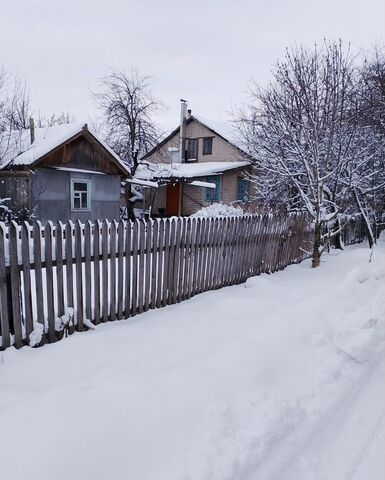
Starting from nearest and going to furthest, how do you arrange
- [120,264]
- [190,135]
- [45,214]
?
[120,264] < [45,214] < [190,135]

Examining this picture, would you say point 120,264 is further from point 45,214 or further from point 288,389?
point 45,214

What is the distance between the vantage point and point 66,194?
1537 cm

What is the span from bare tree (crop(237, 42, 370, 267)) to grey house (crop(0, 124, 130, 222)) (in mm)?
7513

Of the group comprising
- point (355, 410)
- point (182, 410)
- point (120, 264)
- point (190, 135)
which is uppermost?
point (190, 135)

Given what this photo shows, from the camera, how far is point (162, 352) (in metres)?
3.56

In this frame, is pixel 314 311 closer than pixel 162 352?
No

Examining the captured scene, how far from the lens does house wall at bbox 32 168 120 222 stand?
14289 mm

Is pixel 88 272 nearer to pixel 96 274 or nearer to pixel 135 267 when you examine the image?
pixel 96 274

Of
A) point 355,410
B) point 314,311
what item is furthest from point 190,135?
point 355,410

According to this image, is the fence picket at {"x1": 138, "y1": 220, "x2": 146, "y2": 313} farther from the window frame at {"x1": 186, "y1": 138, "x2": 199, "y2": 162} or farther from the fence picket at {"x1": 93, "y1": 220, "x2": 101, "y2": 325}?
the window frame at {"x1": 186, "y1": 138, "x2": 199, "y2": 162}

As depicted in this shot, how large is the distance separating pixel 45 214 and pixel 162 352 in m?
12.7

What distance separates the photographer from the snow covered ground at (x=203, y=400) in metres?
2.21

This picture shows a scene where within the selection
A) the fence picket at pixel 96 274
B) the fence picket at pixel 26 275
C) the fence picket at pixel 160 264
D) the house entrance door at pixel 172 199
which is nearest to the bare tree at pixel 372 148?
the fence picket at pixel 160 264

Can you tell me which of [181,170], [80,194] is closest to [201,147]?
[181,170]
